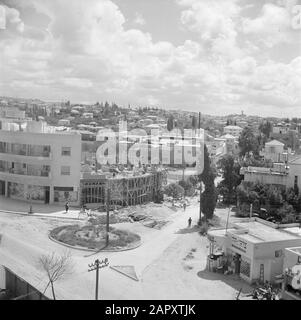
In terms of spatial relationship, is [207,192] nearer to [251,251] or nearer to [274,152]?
[251,251]

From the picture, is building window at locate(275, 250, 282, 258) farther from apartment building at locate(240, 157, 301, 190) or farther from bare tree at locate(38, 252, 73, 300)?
apartment building at locate(240, 157, 301, 190)

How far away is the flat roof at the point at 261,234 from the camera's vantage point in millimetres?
11414

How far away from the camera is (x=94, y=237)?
1379 cm

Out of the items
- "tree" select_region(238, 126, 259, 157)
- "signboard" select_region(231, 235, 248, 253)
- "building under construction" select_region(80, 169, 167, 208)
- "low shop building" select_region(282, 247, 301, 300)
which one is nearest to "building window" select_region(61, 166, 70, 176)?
"building under construction" select_region(80, 169, 167, 208)

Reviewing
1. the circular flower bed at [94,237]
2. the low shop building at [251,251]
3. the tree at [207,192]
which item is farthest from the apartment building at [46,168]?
the low shop building at [251,251]

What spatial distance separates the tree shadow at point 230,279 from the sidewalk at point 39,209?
660 cm

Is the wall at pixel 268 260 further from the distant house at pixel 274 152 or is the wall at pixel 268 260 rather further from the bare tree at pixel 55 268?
the distant house at pixel 274 152

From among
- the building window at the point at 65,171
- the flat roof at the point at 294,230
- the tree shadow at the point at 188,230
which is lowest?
the tree shadow at the point at 188,230

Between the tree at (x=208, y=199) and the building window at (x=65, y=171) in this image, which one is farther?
the building window at (x=65, y=171)

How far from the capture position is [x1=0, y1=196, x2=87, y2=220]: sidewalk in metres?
16.8

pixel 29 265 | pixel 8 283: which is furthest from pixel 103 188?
pixel 8 283

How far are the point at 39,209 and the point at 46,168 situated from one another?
7.15 feet

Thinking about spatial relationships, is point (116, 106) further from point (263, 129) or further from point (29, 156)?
point (29, 156)

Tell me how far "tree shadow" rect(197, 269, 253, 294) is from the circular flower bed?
108 inches
